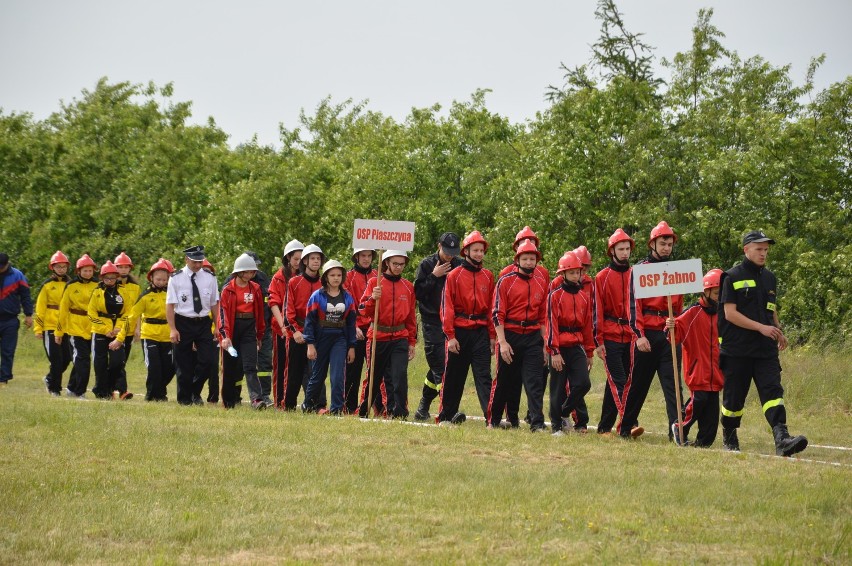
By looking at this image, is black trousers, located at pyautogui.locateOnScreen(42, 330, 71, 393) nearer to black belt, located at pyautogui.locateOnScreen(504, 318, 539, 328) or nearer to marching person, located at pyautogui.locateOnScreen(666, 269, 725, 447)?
black belt, located at pyautogui.locateOnScreen(504, 318, 539, 328)

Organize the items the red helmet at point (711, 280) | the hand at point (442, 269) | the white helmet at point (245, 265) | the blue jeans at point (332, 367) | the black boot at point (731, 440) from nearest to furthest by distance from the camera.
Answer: the black boot at point (731, 440), the red helmet at point (711, 280), the hand at point (442, 269), the blue jeans at point (332, 367), the white helmet at point (245, 265)

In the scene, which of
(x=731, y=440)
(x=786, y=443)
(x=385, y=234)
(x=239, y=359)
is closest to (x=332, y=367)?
(x=385, y=234)

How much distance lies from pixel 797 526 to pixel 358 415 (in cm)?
783

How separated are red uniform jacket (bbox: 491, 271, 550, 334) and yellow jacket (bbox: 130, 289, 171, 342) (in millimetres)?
5433

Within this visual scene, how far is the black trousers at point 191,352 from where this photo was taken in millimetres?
16062

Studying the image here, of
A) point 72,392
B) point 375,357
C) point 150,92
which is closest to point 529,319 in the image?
point 375,357

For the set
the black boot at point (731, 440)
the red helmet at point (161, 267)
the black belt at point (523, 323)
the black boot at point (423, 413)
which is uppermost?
the red helmet at point (161, 267)

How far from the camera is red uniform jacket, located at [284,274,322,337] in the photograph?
1555 centimetres

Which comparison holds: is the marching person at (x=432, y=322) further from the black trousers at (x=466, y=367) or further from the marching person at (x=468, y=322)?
the marching person at (x=468, y=322)

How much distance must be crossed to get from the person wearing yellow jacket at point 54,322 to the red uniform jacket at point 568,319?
30.5 feet

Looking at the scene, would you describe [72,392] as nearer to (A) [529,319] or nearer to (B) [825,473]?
(A) [529,319]

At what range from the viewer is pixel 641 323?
13141mm

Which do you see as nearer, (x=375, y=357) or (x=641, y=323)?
(x=641, y=323)

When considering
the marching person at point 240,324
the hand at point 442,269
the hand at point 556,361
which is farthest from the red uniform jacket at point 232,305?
the hand at point 556,361
